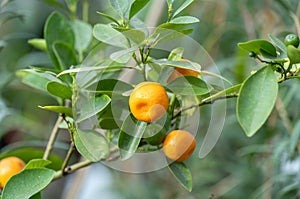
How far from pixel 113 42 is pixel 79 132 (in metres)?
0.10

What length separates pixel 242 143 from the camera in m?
1.46

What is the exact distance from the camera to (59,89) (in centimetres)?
62

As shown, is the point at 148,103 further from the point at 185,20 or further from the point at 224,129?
the point at 224,129

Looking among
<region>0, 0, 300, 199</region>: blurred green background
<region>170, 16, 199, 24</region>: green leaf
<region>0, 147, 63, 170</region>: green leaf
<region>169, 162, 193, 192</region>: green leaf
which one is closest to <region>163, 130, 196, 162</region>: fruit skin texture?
<region>169, 162, 193, 192</region>: green leaf

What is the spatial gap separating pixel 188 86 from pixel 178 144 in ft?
0.21

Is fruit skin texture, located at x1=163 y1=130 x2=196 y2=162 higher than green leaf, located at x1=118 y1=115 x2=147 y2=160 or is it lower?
lower

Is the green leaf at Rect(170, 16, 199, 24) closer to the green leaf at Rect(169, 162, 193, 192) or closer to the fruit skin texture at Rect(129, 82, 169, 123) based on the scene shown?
the fruit skin texture at Rect(129, 82, 169, 123)

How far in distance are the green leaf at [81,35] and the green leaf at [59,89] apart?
0.22 metres

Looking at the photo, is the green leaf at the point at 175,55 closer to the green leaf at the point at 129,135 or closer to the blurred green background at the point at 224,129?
the green leaf at the point at 129,135

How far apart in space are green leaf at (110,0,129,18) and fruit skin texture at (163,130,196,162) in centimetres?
14

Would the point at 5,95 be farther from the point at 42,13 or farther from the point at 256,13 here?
the point at 256,13

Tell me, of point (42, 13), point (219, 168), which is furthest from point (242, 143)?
point (42, 13)

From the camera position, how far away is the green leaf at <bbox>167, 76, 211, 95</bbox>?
0.57 metres

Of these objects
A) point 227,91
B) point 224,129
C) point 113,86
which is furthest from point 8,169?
point 224,129
